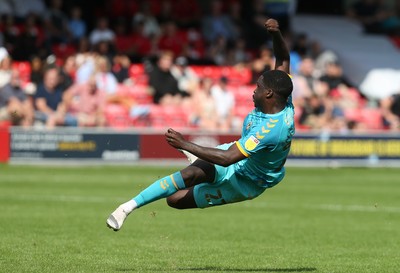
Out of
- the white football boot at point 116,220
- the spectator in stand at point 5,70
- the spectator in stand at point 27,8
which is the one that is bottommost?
the spectator in stand at point 5,70

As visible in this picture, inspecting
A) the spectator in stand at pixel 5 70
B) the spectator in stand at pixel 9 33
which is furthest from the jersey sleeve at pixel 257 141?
the spectator in stand at pixel 9 33

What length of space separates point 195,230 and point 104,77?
13003 millimetres

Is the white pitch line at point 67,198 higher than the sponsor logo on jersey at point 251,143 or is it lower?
lower

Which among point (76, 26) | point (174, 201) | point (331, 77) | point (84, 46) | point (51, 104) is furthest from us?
point (331, 77)

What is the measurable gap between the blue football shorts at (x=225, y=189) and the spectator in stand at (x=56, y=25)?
59.4ft

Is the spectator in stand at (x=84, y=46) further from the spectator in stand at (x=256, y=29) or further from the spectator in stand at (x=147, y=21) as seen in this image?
the spectator in stand at (x=256, y=29)

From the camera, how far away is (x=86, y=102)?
24.6 metres

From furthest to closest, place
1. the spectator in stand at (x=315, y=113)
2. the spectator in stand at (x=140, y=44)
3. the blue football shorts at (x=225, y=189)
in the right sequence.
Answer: the spectator in stand at (x=140, y=44) < the spectator in stand at (x=315, y=113) < the blue football shorts at (x=225, y=189)

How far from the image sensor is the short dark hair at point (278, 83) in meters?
9.35

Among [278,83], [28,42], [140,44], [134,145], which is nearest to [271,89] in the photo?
[278,83]

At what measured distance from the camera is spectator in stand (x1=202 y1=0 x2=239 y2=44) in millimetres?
30709

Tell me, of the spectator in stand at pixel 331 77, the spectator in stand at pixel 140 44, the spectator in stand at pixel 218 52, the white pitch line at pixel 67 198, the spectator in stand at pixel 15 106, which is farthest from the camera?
the spectator in stand at pixel 218 52

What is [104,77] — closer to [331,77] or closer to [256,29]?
[256,29]

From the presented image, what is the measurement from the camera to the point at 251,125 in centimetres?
940
